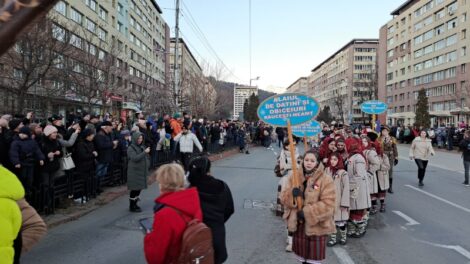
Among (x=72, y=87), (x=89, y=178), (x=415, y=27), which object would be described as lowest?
(x=89, y=178)

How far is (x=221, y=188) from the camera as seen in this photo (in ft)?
11.0

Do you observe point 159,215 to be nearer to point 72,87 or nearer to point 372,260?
point 372,260

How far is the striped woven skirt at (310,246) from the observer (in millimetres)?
4012

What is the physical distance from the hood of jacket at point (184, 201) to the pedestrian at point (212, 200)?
379 millimetres

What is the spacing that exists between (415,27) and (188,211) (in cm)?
8581

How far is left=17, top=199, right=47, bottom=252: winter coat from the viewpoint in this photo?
2.59 m

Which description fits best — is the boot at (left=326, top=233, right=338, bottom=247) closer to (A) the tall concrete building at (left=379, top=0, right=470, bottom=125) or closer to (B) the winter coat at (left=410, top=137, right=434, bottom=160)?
(B) the winter coat at (left=410, top=137, right=434, bottom=160)

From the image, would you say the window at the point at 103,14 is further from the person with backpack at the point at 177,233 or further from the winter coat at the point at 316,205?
the person with backpack at the point at 177,233

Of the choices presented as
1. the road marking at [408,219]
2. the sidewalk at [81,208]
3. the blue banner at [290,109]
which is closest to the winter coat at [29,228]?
the blue banner at [290,109]

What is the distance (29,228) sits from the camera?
2.62 meters

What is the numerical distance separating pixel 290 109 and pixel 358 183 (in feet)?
6.26

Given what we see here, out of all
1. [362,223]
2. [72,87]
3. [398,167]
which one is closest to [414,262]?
[362,223]

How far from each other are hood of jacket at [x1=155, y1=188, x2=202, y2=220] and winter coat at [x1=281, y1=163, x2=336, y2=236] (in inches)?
62.4

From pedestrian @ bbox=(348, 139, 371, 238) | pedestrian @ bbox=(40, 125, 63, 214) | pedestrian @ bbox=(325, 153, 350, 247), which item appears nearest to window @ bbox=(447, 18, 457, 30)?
pedestrian @ bbox=(348, 139, 371, 238)
